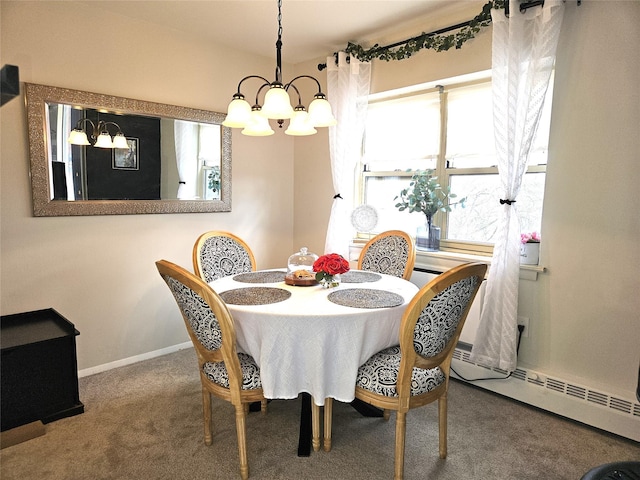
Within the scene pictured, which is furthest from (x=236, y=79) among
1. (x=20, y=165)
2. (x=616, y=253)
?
(x=616, y=253)

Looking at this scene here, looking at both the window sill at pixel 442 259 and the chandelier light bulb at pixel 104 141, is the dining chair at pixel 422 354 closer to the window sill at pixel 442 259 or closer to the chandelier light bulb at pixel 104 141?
the window sill at pixel 442 259

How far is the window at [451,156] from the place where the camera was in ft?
9.02

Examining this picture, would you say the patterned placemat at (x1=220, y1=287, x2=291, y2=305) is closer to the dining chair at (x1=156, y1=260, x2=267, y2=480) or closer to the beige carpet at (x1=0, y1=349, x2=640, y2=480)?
the dining chair at (x1=156, y1=260, x2=267, y2=480)

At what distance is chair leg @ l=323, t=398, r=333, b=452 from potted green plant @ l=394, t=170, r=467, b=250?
5.12ft

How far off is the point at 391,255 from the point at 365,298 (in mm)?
897

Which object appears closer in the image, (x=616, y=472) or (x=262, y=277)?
(x=616, y=472)

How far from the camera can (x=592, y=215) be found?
2.28 metres

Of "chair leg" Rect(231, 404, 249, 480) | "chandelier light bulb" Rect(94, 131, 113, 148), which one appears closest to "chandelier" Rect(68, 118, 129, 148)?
"chandelier light bulb" Rect(94, 131, 113, 148)

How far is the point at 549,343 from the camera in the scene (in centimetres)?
248

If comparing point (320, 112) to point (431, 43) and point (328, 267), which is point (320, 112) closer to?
point (328, 267)

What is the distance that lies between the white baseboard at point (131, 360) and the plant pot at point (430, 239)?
214 centimetres

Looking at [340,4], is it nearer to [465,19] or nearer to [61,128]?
[465,19]

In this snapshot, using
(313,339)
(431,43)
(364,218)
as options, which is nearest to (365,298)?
(313,339)

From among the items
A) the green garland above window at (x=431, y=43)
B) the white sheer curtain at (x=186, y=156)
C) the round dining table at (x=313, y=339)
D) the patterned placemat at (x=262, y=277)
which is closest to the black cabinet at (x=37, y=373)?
A: the patterned placemat at (x=262, y=277)
